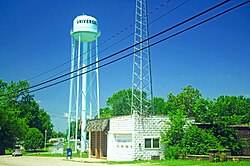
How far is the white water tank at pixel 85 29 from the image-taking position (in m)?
53.7

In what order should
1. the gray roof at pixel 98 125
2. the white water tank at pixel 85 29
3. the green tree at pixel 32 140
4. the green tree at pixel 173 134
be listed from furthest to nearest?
the green tree at pixel 32 140 → the white water tank at pixel 85 29 → the gray roof at pixel 98 125 → the green tree at pixel 173 134

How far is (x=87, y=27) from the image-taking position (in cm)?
5384

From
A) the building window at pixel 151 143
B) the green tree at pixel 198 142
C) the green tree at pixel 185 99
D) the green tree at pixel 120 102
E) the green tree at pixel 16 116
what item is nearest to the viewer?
the green tree at pixel 198 142

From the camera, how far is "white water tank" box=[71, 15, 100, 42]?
53.7 metres

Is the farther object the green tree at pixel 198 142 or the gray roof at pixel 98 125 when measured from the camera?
the gray roof at pixel 98 125

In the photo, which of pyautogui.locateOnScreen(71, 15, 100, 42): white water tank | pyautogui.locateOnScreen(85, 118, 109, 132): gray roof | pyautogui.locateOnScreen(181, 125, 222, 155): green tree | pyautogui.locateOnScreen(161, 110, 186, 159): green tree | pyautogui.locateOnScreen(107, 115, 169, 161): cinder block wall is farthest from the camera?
pyautogui.locateOnScreen(71, 15, 100, 42): white water tank

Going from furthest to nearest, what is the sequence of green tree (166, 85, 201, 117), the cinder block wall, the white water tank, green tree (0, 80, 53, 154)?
green tree (166, 85, 201, 117), green tree (0, 80, 53, 154), the white water tank, the cinder block wall

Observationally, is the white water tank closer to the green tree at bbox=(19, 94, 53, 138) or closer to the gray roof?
the gray roof

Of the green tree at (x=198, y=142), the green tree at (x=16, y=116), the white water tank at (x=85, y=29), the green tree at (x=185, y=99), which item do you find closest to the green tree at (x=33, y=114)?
the green tree at (x=16, y=116)

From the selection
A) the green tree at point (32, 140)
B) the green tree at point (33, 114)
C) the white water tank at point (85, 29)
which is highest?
the white water tank at point (85, 29)

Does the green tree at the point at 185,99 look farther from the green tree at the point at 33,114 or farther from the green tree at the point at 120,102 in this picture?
the green tree at the point at 33,114

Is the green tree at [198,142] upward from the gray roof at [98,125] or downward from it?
downward

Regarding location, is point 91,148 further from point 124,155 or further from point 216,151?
point 216,151

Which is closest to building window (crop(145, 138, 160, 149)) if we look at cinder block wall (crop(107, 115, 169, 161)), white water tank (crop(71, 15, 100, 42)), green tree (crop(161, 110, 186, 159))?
cinder block wall (crop(107, 115, 169, 161))
